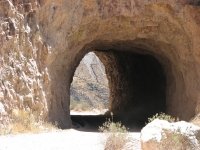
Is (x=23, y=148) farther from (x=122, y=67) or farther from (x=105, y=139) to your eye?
(x=122, y=67)

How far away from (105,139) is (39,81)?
3911 millimetres

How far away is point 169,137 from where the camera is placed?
6895 millimetres

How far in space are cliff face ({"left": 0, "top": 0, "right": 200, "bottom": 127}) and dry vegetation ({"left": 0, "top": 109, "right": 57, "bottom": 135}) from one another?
0.23 meters

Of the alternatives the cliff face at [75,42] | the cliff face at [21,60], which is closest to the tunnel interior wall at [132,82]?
the cliff face at [75,42]

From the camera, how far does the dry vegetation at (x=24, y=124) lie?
10523mm

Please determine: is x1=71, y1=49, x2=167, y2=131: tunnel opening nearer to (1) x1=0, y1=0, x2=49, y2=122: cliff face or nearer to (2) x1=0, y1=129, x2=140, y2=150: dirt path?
(1) x1=0, y1=0, x2=49, y2=122: cliff face

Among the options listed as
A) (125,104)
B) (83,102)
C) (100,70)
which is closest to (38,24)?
(125,104)

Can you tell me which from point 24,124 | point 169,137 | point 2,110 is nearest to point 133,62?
point 24,124

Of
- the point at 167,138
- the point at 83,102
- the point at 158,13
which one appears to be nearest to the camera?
the point at 167,138

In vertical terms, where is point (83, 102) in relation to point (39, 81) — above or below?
below

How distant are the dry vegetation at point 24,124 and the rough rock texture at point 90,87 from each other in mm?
18470

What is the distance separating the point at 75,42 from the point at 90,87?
18742 mm

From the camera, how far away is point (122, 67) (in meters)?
22.6

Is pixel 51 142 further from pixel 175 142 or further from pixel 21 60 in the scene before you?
pixel 21 60
